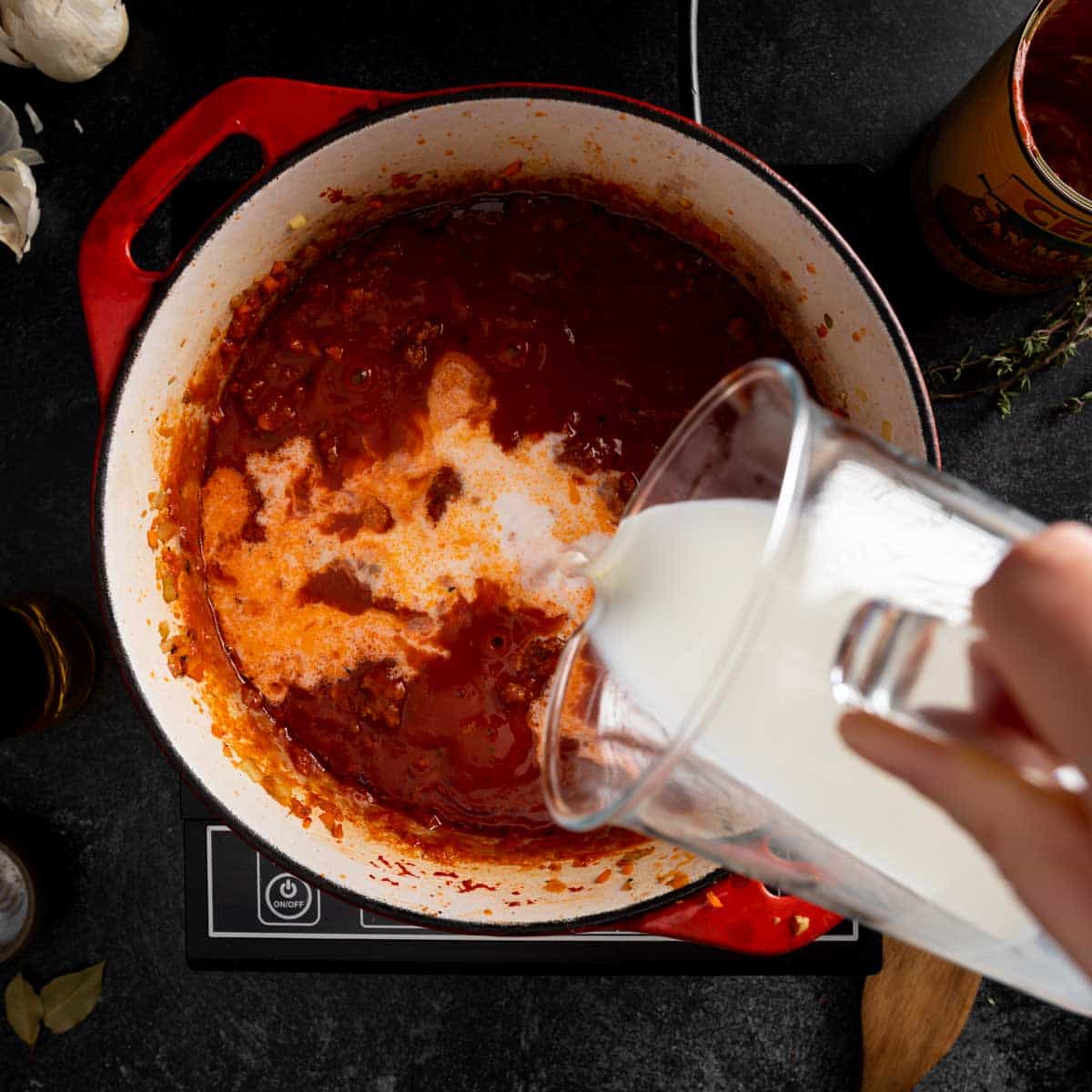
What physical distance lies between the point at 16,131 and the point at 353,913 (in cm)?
92

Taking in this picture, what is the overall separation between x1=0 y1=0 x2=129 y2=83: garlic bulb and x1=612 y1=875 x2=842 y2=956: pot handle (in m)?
1.05

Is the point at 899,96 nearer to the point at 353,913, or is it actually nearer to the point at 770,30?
the point at 770,30

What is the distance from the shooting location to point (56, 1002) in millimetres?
1141

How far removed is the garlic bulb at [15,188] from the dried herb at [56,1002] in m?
0.83

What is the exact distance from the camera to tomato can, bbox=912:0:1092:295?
0.85 meters

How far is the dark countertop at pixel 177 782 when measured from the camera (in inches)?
42.9

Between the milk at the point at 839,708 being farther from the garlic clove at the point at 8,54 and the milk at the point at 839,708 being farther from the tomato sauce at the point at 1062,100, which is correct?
the garlic clove at the point at 8,54

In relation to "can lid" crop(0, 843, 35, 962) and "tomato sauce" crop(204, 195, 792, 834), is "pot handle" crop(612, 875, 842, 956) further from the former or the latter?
"can lid" crop(0, 843, 35, 962)

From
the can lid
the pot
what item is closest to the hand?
the pot

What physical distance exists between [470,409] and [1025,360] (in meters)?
0.60

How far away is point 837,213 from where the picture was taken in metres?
0.99

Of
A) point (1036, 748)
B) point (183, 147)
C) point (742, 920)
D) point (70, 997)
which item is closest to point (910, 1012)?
point (742, 920)

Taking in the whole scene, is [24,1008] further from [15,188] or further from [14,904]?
[15,188]

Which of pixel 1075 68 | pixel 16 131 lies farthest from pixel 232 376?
pixel 1075 68
